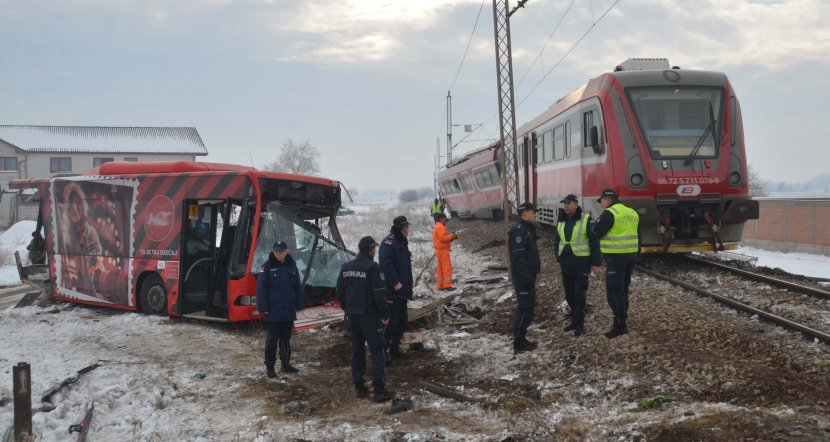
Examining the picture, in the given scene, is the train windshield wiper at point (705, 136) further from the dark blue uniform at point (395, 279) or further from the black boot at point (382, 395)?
the black boot at point (382, 395)

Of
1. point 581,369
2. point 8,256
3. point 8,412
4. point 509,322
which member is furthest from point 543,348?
point 8,256

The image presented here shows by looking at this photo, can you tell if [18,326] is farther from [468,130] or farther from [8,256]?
[468,130]

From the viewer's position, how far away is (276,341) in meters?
7.71

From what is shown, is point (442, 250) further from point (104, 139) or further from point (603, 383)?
point (104, 139)

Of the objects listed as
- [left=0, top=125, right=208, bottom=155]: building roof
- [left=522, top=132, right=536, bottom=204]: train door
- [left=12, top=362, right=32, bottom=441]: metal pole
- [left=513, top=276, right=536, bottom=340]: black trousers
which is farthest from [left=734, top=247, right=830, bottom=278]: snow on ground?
[left=0, top=125, right=208, bottom=155]: building roof

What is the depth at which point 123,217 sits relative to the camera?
11.6 metres

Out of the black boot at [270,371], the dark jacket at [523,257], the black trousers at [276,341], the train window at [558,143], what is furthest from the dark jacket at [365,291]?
the train window at [558,143]

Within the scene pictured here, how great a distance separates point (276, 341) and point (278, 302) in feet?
1.52

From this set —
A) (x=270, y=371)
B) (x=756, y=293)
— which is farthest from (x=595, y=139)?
(x=270, y=371)

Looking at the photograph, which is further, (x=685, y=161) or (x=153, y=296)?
(x=153, y=296)

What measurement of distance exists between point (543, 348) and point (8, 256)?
22.8 meters

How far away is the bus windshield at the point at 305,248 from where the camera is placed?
10.0 meters

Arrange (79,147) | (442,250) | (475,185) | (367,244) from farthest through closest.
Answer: (79,147) < (475,185) < (442,250) < (367,244)

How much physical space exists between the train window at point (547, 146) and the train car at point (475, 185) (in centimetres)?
743
